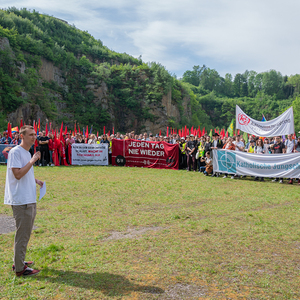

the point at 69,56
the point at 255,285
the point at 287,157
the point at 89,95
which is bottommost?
the point at 255,285

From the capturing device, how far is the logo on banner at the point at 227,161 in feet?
47.9

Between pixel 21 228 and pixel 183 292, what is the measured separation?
7.97ft

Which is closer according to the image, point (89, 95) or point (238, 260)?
point (238, 260)

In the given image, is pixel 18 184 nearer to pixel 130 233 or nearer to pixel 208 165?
pixel 130 233

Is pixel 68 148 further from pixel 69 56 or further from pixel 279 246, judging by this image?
pixel 69 56

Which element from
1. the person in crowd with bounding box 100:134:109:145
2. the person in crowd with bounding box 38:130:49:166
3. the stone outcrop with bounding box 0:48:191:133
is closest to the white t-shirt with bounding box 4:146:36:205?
the person in crowd with bounding box 38:130:49:166

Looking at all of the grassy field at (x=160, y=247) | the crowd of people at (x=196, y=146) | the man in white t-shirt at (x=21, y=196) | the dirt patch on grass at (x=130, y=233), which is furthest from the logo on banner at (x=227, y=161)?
the man in white t-shirt at (x=21, y=196)

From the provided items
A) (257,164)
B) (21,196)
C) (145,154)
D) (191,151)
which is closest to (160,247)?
(21,196)

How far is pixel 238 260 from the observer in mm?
4895

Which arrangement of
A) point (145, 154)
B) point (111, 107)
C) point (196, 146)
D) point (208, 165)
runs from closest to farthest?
1. point (208, 165)
2. point (196, 146)
3. point (145, 154)
4. point (111, 107)

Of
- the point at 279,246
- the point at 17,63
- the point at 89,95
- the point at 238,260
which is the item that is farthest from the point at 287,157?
the point at 89,95

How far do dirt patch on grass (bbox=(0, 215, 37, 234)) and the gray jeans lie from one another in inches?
92.9

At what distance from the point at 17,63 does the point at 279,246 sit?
200ft

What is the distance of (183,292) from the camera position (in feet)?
12.7
